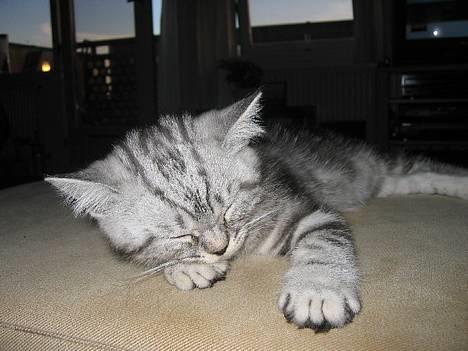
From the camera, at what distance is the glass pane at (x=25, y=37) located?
428cm

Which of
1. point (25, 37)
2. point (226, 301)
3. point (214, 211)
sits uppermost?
point (25, 37)

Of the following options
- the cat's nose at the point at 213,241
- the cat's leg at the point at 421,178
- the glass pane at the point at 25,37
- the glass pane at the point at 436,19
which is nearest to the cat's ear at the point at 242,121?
the cat's nose at the point at 213,241

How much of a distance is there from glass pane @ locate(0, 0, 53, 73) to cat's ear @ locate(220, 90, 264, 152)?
3815mm

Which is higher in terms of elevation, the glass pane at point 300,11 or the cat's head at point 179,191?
the glass pane at point 300,11

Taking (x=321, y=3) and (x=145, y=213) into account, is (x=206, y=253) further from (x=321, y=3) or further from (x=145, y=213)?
(x=321, y=3)

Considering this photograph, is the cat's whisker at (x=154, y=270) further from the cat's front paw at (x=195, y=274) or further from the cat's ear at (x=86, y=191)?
the cat's ear at (x=86, y=191)

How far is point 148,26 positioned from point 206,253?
3107mm

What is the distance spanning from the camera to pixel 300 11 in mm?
4484

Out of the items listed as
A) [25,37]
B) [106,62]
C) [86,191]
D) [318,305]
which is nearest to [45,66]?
[25,37]

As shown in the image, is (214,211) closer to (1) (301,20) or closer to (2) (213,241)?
(2) (213,241)

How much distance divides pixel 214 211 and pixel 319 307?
0.31 metres

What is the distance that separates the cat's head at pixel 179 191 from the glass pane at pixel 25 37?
3.75 meters

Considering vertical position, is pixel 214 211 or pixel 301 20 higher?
pixel 301 20

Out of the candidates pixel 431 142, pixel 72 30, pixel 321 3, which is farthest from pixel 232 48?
pixel 431 142
